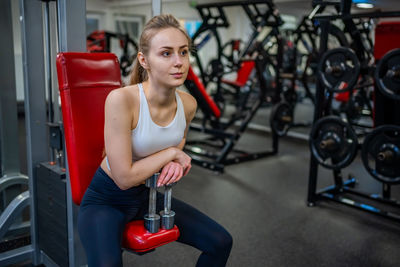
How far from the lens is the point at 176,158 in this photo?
3.97 ft

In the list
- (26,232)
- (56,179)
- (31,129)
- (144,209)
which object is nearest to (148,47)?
(144,209)

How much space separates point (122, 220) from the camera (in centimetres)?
119

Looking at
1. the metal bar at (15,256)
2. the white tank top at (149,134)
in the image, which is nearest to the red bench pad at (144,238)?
the white tank top at (149,134)

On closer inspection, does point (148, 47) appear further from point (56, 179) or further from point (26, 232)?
point (26, 232)

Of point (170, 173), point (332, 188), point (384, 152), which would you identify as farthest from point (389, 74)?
point (170, 173)

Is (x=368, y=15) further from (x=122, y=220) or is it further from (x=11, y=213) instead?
(x=11, y=213)

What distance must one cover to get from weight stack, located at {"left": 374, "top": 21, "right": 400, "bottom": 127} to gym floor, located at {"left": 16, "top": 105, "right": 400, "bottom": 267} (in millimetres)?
763

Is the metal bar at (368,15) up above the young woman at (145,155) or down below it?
above

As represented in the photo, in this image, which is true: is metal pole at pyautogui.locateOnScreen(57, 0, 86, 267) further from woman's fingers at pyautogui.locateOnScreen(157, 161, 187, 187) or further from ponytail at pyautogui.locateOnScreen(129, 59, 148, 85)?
woman's fingers at pyautogui.locateOnScreen(157, 161, 187, 187)

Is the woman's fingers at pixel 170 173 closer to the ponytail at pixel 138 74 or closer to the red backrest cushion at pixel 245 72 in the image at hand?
the ponytail at pixel 138 74

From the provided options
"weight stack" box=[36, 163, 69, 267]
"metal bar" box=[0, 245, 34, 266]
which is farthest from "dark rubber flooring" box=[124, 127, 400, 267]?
"metal bar" box=[0, 245, 34, 266]

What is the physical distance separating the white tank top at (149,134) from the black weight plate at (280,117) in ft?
10.4

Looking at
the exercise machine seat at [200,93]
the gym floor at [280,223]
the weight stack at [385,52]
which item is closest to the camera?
the gym floor at [280,223]

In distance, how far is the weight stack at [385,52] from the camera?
2617mm
